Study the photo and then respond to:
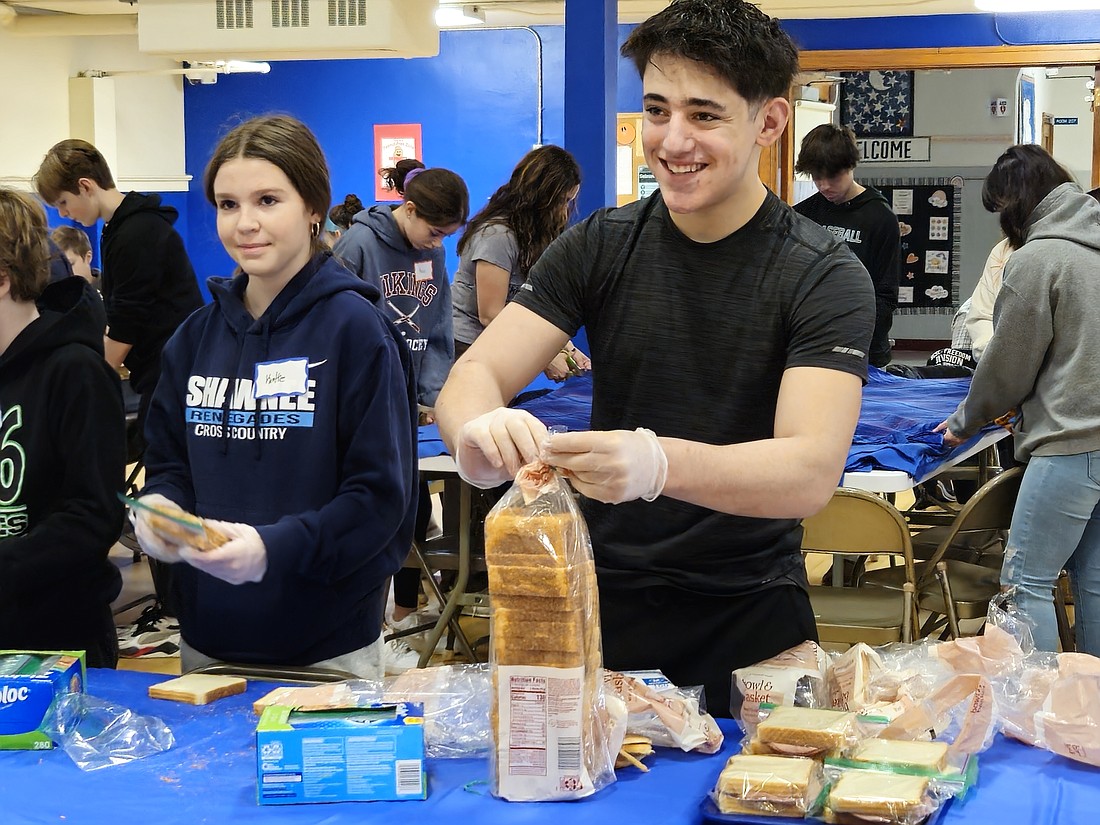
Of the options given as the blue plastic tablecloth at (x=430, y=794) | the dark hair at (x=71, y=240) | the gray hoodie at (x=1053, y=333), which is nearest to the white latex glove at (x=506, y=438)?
the blue plastic tablecloth at (x=430, y=794)

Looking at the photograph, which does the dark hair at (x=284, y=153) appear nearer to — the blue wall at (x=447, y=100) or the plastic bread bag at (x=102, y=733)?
the plastic bread bag at (x=102, y=733)

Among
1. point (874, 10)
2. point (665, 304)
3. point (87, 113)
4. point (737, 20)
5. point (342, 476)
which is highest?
point (874, 10)

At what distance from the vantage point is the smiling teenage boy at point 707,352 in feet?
5.27

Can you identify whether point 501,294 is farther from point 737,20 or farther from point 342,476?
point 737,20

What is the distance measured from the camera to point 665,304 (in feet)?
5.87

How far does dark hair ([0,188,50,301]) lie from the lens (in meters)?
2.19

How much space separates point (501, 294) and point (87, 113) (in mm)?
6245

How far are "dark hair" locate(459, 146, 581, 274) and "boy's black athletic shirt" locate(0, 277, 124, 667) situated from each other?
260cm

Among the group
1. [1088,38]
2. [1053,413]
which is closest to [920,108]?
[1088,38]

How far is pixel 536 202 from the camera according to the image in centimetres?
462

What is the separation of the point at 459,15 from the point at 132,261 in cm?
464

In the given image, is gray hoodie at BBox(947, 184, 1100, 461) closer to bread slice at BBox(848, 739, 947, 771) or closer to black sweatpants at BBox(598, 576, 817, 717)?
black sweatpants at BBox(598, 576, 817, 717)

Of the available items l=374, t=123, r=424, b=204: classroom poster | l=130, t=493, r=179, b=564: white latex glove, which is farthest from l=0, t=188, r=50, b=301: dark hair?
l=374, t=123, r=424, b=204: classroom poster

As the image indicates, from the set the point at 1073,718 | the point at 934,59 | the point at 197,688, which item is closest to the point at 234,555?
the point at 197,688
